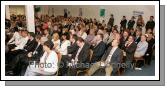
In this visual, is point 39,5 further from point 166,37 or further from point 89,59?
point 166,37

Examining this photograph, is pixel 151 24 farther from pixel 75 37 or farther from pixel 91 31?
pixel 75 37

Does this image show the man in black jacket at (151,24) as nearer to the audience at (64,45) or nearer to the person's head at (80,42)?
the person's head at (80,42)

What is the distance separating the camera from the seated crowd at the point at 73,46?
652 cm

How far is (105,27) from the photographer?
6.66 m

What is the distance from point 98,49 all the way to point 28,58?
1087 mm

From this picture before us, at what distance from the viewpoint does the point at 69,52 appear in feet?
21.6

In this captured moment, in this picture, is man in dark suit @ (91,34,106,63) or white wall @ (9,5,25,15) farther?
man in dark suit @ (91,34,106,63)

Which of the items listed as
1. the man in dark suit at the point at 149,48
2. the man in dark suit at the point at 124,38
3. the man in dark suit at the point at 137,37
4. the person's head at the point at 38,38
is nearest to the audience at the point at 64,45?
the person's head at the point at 38,38

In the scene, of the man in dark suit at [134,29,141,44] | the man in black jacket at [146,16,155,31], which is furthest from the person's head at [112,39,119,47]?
the man in black jacket at [146,16,155,31]

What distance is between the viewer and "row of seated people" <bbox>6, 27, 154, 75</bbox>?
6.52 meters

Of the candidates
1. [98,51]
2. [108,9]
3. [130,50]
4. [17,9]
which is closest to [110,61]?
[98,51]

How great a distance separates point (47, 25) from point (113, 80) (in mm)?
1326

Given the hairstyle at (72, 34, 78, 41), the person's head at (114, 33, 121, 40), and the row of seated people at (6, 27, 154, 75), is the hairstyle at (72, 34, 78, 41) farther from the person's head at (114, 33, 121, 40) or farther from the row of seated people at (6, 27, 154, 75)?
the person's head at (114, 33, 121, 40)

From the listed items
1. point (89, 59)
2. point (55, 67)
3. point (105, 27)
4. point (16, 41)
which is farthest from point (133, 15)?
point (16, 41)
